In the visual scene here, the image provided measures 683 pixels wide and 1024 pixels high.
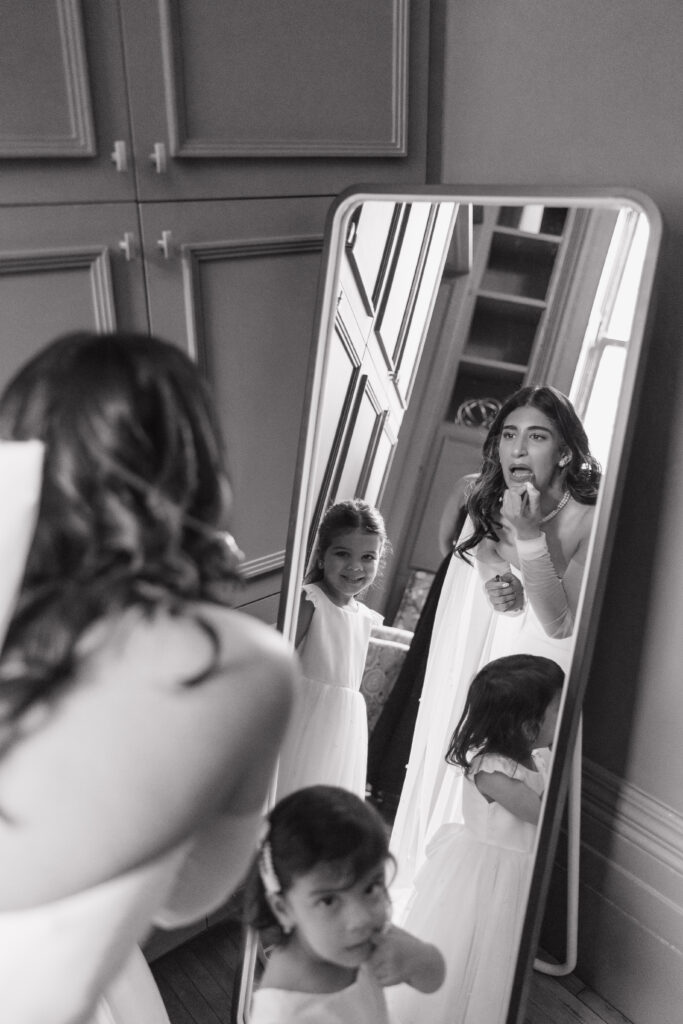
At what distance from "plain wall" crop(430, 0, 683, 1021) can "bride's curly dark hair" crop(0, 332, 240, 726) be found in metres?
0.73

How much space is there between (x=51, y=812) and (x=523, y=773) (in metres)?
0.73

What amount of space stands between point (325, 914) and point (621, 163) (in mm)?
1115

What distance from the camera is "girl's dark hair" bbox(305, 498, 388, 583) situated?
131 cm

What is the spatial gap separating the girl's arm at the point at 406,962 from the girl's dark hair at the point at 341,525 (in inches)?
19.7

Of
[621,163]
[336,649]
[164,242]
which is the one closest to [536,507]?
[336,649]

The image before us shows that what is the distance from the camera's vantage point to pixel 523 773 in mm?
1252

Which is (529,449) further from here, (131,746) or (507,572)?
(131,746)

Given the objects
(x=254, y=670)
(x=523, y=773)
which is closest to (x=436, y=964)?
(x=523, y=773)

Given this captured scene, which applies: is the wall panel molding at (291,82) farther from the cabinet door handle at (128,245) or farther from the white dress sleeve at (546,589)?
the white dress sleeve at (546,589)

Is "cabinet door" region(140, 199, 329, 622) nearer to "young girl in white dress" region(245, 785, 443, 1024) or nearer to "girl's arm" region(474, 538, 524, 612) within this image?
"girl's arm" region(474, 538, 524, 612)

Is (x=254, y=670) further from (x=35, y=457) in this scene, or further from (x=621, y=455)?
(x=621, y=455)

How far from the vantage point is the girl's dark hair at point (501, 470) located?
1.20 metres

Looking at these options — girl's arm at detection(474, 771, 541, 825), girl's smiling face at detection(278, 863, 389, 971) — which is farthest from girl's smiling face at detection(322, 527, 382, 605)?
girl's smiling face at detection(278, 863, 389, 971)

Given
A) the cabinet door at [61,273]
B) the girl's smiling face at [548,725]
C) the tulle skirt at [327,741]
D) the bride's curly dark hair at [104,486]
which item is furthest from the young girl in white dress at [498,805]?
the cabinet door at [61,273]
